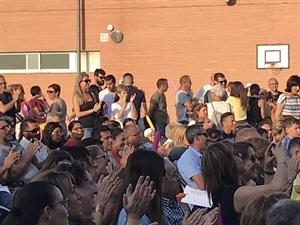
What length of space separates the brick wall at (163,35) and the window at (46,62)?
0.23 meters

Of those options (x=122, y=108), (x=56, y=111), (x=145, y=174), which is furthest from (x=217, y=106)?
(x=145, y=174)

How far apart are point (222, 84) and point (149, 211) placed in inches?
491

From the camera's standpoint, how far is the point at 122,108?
58.0 feet

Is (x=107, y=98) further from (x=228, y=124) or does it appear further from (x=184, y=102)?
(x=228, y=124)

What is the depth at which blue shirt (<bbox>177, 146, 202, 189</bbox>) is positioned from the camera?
33.5 ft

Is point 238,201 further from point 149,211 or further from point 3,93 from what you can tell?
point 3,93

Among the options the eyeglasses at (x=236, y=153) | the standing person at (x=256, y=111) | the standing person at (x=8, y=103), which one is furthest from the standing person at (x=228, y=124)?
the eyeglasses at (x=236, y=153)

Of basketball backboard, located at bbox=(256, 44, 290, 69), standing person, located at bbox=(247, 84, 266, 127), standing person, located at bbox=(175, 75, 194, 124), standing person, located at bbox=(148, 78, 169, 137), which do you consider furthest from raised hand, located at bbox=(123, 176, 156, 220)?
basketball backboard, located at bbox=(256, 44, 290, 69)

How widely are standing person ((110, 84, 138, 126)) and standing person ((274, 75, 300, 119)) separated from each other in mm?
3038

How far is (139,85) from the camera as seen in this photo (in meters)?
27.2

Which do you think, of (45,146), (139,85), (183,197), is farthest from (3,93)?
(139,85)

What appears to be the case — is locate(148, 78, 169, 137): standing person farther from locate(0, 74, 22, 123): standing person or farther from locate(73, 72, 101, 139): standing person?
locate(0, 74, 22, 123): standing person

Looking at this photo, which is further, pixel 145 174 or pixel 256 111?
pixel 256 111

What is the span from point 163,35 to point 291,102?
1110 centimetres
